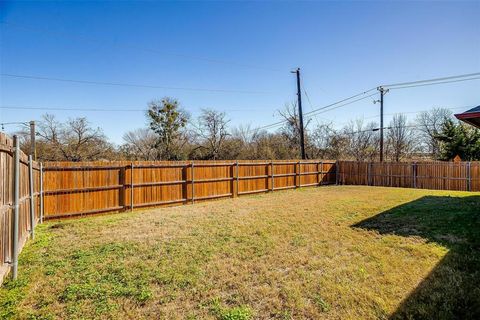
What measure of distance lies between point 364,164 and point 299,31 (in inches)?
364

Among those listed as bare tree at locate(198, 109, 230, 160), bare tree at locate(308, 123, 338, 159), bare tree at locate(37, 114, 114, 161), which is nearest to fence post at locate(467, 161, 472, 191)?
bare tree at locate(308, 123, 338, 159)

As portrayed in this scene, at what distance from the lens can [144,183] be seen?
892cm

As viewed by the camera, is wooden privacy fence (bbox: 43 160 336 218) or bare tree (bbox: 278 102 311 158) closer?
wooden privacy fence (bbox: 43 160 336 218)

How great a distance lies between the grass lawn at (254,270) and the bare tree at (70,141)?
1972 cm

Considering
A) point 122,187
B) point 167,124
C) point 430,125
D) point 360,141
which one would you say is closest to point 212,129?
point 167,124

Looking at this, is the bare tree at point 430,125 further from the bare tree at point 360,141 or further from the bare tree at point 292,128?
the bare tree at point 292,128

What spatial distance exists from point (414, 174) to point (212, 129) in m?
17.2

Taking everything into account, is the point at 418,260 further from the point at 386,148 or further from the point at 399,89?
the point at 386,148

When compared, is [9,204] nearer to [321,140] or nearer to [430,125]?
[321,140]

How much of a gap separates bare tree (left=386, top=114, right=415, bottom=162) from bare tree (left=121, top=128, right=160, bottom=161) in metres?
23.8

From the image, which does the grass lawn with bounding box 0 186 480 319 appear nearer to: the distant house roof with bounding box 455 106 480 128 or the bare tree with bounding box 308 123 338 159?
the distant house roof with bounding box 455 106 480 128

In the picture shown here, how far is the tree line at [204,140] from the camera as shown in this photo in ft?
77.7

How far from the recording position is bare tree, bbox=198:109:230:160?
26.1 m

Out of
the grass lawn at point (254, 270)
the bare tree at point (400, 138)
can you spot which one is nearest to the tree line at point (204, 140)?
the bare tree at point (400, 138)
